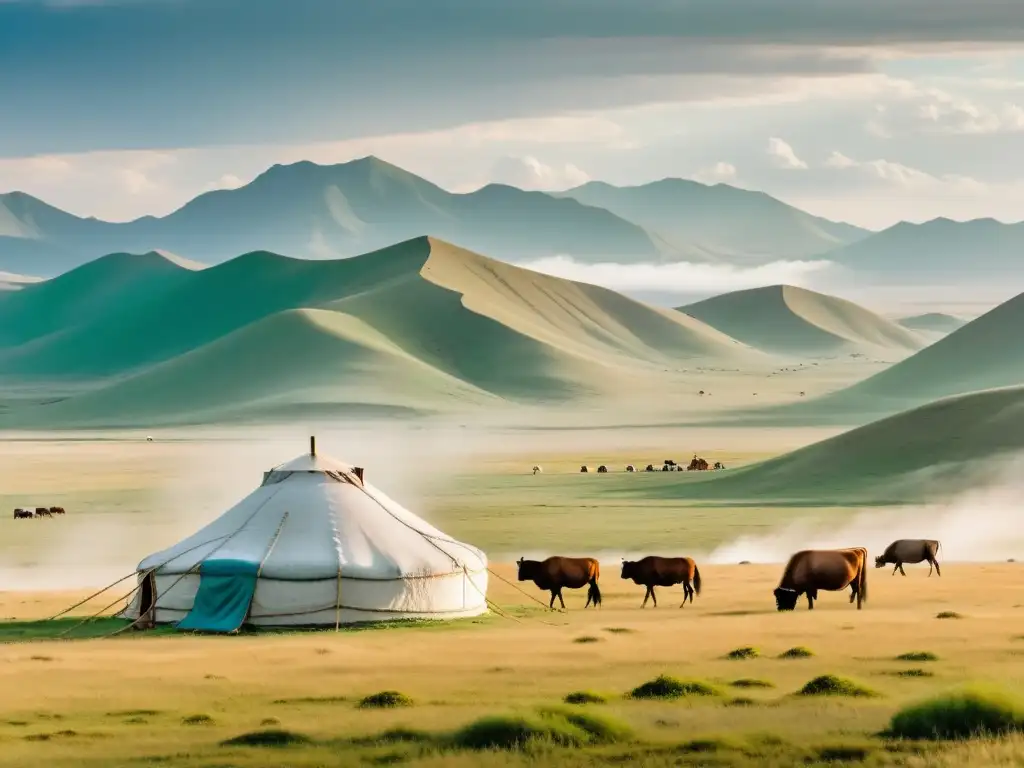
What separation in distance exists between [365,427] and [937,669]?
141605mm

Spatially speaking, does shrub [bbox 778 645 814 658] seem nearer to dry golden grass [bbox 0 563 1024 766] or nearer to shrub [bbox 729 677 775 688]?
dry golden grass [bbox 0 563 1024 766]

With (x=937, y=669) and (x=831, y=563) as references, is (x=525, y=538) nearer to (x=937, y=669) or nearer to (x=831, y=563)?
(x=831, y=563)

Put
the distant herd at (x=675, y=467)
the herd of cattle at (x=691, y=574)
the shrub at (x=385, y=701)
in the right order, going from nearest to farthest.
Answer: the shrub at (x=385, y=701) → the herd of cattle at (x=691, y=574) → the distant herd at (x=675, y=467)

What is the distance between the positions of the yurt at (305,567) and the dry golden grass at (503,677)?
101cm

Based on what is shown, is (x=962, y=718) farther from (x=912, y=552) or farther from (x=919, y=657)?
(x=912, y=552)

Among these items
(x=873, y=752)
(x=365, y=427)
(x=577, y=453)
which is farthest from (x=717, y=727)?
(x=365, y=427)

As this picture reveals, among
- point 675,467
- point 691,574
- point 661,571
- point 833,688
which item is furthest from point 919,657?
point 675,467

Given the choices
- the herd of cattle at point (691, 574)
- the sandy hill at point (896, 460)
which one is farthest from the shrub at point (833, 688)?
the sandy hill at point (896, 460)

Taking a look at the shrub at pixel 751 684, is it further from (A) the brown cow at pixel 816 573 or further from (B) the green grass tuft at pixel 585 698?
(A) the brown cow at pixel 816 573

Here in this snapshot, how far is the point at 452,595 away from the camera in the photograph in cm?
3406

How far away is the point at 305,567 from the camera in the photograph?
3216 centimetres

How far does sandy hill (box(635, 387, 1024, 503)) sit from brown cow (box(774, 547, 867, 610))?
41.6 meters

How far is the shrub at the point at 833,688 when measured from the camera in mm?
22562

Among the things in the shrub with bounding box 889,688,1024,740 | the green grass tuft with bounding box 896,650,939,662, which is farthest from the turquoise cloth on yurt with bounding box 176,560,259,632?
the shrub with bounding box 889,688,1024,740
